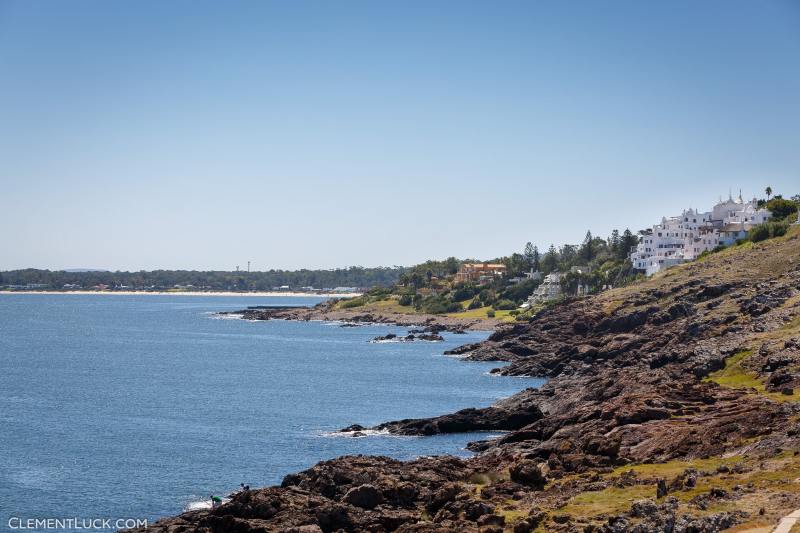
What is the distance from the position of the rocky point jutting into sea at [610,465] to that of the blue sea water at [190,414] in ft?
32.7

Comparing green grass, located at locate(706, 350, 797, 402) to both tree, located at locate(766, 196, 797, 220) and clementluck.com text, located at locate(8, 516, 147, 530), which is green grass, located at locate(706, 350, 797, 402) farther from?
tree, located at locate(766, 196, 797, 220)

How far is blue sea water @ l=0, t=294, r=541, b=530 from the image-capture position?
6291 centimetres

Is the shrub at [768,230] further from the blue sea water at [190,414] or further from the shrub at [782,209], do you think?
the blue sea water at [190,414]

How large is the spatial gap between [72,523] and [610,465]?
30.8 m

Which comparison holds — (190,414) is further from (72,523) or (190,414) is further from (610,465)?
(610,465)

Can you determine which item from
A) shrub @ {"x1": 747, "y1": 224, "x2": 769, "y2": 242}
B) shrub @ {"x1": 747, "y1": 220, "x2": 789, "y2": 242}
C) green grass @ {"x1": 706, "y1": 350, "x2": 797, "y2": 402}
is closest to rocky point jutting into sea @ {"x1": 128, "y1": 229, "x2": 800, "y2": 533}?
green grass @ {"x1": 706, "y1": 350, "x2": 797, "y2": 402}

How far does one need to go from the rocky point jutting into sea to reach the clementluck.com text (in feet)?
19.9

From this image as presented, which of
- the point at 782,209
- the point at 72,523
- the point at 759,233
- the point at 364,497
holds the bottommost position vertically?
the point at 72,523

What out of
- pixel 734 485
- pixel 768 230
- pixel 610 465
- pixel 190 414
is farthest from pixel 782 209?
pixel 734 485

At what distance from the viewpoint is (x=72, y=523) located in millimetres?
53969

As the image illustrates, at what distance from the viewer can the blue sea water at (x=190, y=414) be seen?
206 ft

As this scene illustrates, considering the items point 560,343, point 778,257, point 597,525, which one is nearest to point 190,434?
point 597,525

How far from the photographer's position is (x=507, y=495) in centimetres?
5041

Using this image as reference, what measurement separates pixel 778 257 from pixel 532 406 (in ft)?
221
